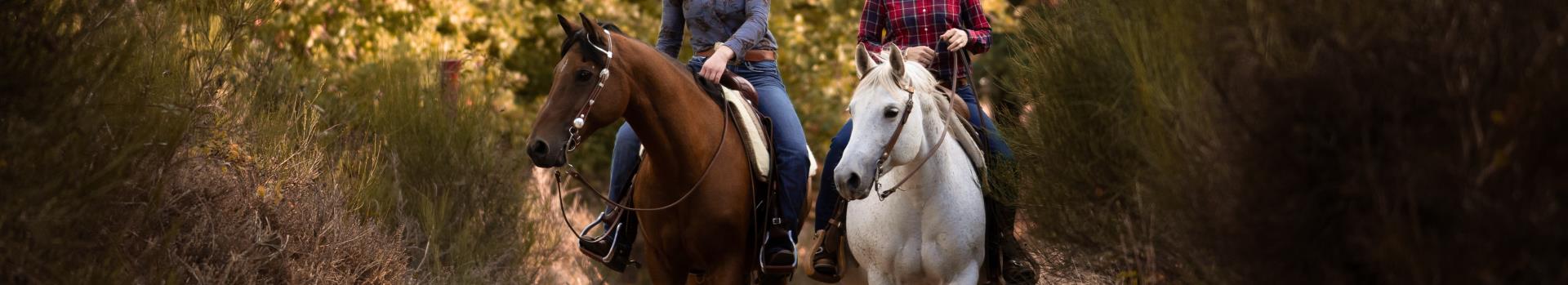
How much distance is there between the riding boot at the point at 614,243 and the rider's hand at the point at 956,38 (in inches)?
63.5

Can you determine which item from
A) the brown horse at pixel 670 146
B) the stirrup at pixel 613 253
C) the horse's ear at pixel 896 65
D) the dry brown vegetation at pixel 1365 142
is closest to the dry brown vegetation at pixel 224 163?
the stirrup at pixel 613 253

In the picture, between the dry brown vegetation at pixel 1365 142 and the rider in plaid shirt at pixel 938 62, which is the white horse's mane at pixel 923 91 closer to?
the rider in plaid shirt at pixel 938 62

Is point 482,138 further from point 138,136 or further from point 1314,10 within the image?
point 1314,10

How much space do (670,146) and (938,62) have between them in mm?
1427

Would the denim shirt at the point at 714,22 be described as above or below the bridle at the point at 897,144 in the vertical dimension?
below

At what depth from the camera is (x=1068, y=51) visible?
5211mm

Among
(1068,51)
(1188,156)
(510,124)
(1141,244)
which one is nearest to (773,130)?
(1068,51)

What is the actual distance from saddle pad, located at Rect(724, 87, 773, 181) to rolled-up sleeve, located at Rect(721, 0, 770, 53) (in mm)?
205

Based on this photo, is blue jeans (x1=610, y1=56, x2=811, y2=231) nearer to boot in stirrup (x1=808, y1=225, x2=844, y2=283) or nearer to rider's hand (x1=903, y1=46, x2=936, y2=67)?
boot in stirrup (x1=808, y1=225, x2=844, y2=283)

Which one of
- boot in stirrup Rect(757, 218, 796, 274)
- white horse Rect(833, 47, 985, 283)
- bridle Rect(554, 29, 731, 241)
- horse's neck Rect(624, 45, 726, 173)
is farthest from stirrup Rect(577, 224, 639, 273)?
white horse Rect(833, 47, 985, 283)

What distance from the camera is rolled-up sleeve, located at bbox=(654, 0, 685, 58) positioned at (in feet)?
22.9

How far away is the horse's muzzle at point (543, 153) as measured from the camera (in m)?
5.29

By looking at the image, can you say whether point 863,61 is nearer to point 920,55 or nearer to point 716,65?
point 920,55

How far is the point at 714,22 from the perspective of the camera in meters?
6.80
